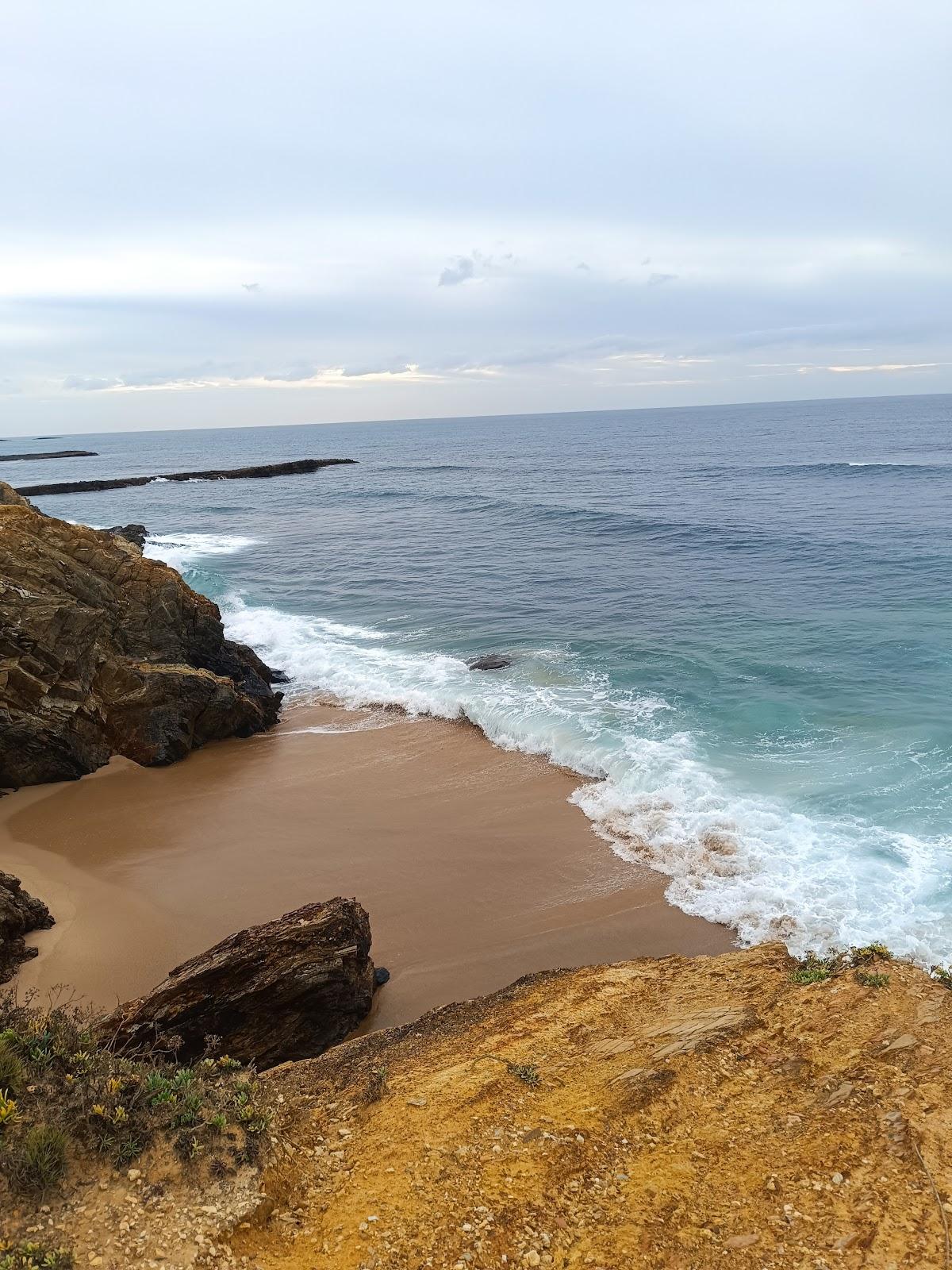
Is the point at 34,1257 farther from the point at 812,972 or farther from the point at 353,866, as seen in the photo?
the point at 353,866

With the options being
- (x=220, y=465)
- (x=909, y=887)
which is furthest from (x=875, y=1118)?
(x=220, y=465)

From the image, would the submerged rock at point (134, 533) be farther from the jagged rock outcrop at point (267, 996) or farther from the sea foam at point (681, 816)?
the jagged rock outcrop at point (267, 996)

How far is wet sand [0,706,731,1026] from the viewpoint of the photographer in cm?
966

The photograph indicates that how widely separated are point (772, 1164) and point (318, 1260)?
3.08 metres

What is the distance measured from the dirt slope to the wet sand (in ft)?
8.18

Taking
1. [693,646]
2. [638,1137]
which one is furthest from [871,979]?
[693,646]

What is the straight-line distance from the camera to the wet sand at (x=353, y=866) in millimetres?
9656

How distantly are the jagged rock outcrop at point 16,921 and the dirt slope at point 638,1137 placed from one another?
4.41 metres

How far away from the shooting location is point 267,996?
25.7 ft

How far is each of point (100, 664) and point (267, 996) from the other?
35.4 ft

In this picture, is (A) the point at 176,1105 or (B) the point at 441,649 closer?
(A) the point at 176,1105

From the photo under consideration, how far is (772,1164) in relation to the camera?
203 inches

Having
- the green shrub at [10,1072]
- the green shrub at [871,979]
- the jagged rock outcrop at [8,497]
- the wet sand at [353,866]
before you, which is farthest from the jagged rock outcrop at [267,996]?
the jagged rock outcrop at [8,497]

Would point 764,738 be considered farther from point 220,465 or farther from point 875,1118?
point 220,465
